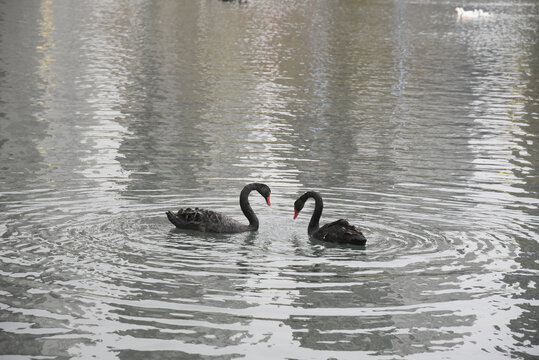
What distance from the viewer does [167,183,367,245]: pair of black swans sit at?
1149 centimetres

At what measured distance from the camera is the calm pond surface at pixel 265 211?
8.72 meters

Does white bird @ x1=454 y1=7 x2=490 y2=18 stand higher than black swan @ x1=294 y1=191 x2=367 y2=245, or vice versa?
white bird @ x1=454 y1=7 x2=490 y2=18

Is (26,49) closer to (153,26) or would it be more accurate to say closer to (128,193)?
(153,26)

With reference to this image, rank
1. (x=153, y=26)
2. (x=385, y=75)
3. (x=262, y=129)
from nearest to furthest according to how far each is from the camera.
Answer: (x=262, y=129), (x=385, y=75), (x=153, y=26)

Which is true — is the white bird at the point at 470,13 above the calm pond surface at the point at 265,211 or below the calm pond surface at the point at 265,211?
above

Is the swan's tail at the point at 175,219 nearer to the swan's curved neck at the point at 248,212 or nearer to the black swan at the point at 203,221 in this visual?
the black swan at the point at 203,221

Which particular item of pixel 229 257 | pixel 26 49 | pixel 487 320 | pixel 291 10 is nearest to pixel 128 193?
pixel 229 257

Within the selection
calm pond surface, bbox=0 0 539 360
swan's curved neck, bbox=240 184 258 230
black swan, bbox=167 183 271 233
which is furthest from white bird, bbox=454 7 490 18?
black swan, bbox=167 183 271 233

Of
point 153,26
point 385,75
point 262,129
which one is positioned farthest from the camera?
point 153,26

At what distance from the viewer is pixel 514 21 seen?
69375 mm

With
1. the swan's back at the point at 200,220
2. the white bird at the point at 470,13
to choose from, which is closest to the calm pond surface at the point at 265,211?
the swan's back at the point at 200,220

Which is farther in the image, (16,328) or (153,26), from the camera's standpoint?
(153,26)

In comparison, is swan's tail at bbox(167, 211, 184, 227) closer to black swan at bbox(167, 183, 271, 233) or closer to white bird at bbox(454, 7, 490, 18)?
black swan at bbox(167, 183, 271, 233)

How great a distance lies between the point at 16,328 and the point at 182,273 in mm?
2237
